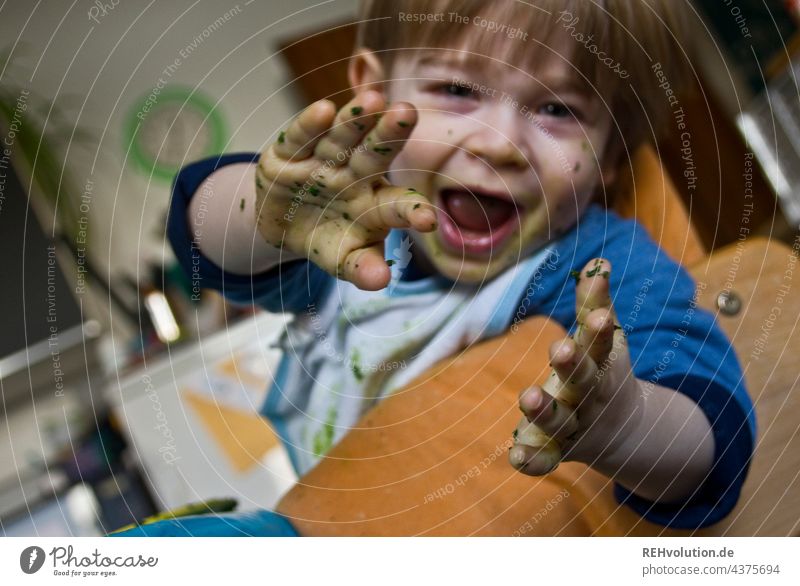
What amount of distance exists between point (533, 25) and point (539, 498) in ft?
0.87

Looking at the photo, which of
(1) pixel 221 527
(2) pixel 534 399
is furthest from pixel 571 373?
(1) pixel 221 527

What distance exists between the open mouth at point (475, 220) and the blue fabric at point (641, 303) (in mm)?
29

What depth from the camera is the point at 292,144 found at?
1.28 ft

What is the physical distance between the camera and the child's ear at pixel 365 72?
0.45 metres

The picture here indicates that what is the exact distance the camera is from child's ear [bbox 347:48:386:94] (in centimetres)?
45

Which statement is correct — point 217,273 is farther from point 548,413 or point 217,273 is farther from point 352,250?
point 548,413

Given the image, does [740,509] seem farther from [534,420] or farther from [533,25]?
[533,25]

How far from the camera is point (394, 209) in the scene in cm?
38

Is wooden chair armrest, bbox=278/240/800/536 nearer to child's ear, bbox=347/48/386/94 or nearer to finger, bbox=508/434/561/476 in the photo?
finger, bbox=508/434/561/476

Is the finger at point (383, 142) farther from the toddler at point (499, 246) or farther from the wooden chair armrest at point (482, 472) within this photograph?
the wooden chair armrest at point (482, 472)

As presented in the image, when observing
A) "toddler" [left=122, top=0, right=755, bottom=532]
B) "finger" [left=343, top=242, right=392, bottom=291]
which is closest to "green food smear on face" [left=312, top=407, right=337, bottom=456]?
"toddler" [left=122, top=0, right=755, bottom=532]
